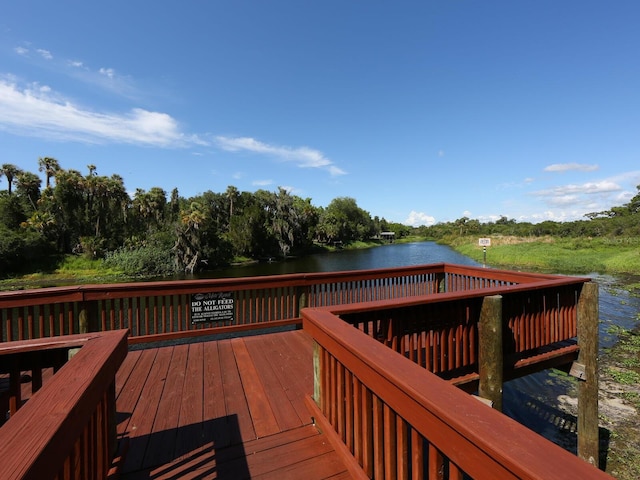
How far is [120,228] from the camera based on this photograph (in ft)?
116

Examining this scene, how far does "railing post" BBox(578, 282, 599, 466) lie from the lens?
393cm

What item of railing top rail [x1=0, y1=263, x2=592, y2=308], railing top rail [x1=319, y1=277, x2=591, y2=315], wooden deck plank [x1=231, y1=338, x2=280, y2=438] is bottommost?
wooden deck plank [x1=231, y1=338, x2=280, y2=438]

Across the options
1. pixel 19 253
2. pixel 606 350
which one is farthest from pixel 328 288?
pixel 19 253

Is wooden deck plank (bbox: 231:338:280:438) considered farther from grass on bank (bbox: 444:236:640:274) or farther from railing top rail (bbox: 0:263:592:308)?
grass on bank (bbox: 444:236:640:274)

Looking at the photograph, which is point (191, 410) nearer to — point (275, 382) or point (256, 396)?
point (256, 396)

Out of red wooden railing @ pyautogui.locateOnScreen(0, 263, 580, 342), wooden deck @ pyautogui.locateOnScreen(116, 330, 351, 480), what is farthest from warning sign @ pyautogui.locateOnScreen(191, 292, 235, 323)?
wooden deck @ pyautogui.locateOnScreen(116, 330, 351, 480)

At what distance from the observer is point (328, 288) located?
5402mm

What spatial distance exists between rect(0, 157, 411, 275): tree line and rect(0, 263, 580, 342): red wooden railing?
2671 centimetres

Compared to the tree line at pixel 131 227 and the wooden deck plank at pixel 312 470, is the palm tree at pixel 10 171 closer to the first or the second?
the tree line at pixel 131 227

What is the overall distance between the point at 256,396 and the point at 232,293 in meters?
1.89

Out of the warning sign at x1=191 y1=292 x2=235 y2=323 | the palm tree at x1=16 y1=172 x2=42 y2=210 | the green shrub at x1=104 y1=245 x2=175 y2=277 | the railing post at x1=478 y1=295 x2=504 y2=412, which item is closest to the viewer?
the railing post at x1=478 y1=295 x2=504 y2=412

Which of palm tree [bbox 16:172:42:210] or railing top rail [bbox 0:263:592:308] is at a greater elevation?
palm tree [bbox 16:172:42:210]

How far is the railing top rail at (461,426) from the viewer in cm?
72

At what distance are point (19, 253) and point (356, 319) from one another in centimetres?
3660
